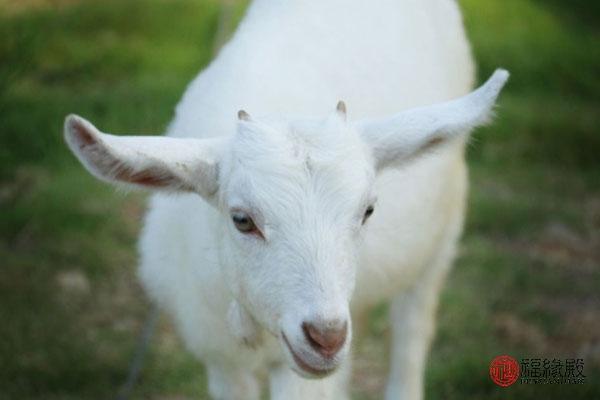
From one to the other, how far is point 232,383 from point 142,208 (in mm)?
3559

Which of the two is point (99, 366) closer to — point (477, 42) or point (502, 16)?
point (477, 42)

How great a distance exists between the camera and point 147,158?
12.0ft

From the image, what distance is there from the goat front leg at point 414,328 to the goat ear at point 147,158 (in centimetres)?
202

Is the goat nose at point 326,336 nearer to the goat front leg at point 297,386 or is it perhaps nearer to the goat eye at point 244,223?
the goat eye at point 244,223

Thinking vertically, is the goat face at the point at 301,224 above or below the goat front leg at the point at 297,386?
above

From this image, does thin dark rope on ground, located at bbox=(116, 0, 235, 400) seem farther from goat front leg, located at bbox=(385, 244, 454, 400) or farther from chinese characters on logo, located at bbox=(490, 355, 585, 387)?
chinese characters on logo, located at bbox=(490, 355, 585, 387)

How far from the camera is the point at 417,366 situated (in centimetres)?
575

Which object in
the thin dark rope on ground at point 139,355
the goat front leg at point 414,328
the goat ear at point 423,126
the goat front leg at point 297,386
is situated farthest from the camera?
the thin dark rope on ground at point 139,355

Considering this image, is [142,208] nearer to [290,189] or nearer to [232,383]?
[232,383]

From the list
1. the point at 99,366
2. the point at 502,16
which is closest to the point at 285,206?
the point at 99,366

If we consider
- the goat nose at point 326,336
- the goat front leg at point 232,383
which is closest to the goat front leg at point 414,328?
the goat front leg at point 232,383

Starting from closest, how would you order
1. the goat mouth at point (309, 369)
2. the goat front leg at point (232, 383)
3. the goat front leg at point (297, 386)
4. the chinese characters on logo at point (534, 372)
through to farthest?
the goat mouth at point (309, 369) → the goat front leg at point (297, 386) → the goat front leg at point (232, 383) → the chinese characters on logo at point (534, 372)

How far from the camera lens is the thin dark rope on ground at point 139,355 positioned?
607 cm

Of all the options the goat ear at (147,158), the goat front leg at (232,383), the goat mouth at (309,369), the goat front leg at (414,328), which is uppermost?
the goat ear at (147,158)
